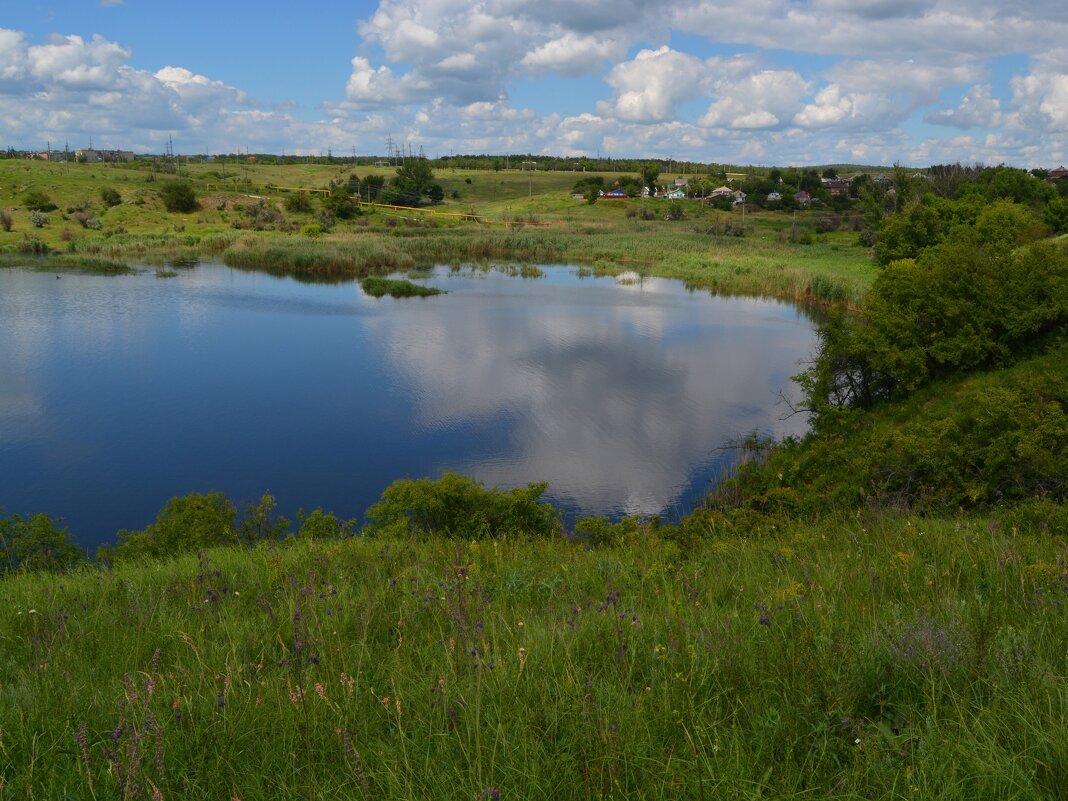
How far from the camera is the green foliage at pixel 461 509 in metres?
10.9

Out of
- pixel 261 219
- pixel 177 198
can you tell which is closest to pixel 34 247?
pixel 261 219

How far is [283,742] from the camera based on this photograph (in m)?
2.74

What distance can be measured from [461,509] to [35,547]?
5879 millimetres

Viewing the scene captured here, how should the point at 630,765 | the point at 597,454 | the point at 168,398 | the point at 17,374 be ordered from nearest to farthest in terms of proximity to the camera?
the point at 630,765 → the point at 597,454 → the point at 168,398 → the point at 17,374

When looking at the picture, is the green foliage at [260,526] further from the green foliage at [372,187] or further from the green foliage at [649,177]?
the green foliage at [649,177]

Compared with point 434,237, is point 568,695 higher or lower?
lower

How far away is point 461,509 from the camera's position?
11258 millimetres

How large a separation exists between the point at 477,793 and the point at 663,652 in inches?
51.9

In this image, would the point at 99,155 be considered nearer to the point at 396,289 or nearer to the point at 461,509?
the point at 396,289

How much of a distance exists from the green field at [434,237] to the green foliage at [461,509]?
100 ft

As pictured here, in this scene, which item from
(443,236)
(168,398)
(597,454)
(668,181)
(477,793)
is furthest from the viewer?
(668,181)

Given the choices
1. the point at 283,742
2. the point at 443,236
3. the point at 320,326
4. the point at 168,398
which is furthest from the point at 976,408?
the point at 443,236

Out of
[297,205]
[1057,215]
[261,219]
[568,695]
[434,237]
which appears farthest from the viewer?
[297,205]

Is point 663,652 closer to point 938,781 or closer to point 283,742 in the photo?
point 938,781
